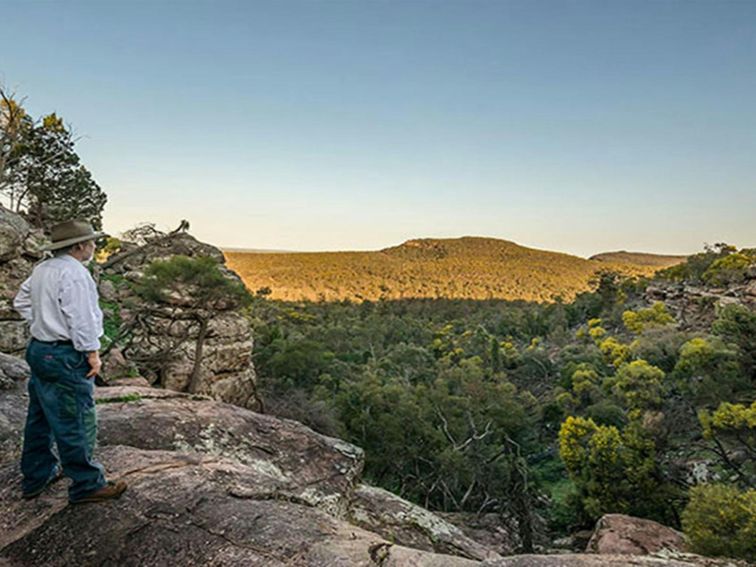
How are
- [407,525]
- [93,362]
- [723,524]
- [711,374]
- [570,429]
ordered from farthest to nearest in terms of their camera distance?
[711,374]
[570,429]
[723,524]
[407,525]
[93,362]

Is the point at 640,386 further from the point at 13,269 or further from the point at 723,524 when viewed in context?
the point at 13,269

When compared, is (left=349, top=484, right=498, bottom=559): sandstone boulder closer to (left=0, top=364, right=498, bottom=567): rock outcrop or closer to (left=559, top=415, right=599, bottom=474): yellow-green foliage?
(left=0, top=364, right=498, bottom=567): rock outcrop

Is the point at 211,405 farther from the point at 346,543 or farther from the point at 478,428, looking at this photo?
the point at 478,428

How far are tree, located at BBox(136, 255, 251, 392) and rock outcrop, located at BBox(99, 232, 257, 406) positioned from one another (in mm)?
229

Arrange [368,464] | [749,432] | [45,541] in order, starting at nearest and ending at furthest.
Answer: [45,541]
[749,432]
[368,464]

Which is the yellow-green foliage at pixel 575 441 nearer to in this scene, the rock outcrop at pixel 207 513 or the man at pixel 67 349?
the rock outcrop at pixel 207 513

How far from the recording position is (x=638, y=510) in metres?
16.6

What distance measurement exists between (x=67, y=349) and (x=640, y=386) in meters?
24.3

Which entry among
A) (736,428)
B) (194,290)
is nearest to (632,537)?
(736,428)

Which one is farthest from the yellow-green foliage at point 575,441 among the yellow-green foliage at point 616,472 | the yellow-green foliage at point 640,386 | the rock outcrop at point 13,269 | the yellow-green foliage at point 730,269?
the yellow-green foliage at point 730,269

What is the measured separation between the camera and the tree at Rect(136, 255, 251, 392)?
13058mm

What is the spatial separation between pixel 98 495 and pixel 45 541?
0.33 meters

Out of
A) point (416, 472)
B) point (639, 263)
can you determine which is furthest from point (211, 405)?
point (639, 263)

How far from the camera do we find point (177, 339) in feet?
49.9
